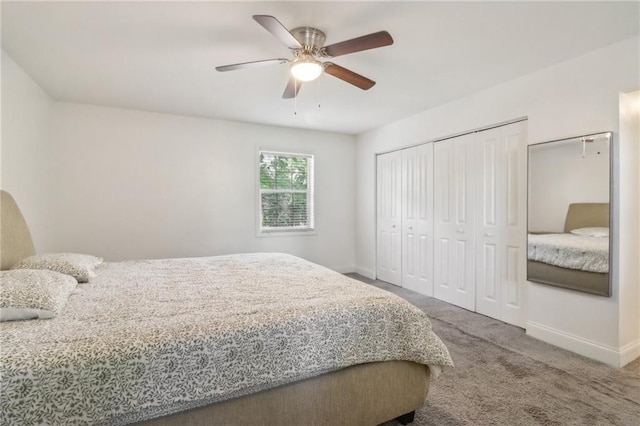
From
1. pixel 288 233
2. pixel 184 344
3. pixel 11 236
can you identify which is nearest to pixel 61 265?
pixel 11 236

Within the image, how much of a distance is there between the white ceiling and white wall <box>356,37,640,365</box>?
15 centimetres

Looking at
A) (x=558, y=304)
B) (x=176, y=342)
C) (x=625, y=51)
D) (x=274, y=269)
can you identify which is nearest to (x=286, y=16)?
(x=274, y=269)

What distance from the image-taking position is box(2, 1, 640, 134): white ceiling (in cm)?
200

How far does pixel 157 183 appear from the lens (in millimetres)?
4148

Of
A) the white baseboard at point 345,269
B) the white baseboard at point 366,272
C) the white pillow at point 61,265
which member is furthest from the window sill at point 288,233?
the white pillow at point 61,265

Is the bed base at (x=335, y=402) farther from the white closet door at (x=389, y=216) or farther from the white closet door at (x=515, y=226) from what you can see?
the white closet door at (x=389, y=216)

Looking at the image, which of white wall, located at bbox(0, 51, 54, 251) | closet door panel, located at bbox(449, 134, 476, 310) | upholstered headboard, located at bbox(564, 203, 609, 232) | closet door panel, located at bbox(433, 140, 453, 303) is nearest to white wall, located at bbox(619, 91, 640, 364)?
upholstered headboard, located at bbox(564, 203, 609, 232)

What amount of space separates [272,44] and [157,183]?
2.64 metres

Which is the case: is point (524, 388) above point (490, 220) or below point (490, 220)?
below

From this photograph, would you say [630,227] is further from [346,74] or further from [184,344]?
[184,344]

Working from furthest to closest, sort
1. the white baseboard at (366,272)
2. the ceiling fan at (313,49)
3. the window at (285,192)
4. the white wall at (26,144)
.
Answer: the white baseboard at (366,272) → the window at (285,192) → the white wall at (26,144) → the ceiling fan at (313,49)

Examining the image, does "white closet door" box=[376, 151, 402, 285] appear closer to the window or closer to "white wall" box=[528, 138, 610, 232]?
the window

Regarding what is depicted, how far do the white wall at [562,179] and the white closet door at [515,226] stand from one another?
144 millimetres

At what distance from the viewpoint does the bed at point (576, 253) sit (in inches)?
98.8
